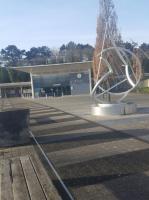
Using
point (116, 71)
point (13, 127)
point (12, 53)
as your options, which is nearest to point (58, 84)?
point (116, 71)

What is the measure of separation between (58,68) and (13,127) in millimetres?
59252

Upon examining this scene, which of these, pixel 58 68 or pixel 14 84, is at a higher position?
pixel 58 68

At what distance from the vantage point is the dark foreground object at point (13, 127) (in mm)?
13352

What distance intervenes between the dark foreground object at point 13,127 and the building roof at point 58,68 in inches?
2179

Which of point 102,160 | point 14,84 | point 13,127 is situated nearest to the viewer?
point 102,160

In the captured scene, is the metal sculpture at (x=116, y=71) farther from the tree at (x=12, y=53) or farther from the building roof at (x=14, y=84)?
the tree at (x=12, y=53)

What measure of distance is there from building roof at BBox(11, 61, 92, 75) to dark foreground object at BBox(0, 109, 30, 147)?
55354mm

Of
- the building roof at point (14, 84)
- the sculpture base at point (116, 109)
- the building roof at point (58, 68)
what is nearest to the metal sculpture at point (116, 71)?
the sculpture base at point (116, 109)

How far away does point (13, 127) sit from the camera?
13.6 metres

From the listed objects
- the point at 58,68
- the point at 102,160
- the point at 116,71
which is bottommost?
the point at 102,160

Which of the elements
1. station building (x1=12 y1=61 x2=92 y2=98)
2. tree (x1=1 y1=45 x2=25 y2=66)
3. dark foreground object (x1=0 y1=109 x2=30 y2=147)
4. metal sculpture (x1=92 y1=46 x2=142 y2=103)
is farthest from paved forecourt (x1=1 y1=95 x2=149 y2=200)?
tree (x1=1 y1=45 x2=25 y2=66)

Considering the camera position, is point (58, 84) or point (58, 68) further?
point (58, 84)

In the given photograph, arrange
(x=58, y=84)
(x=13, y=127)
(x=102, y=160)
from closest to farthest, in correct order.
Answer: (x=102, y=160), (x=13, y=127), (x=58, y=84)

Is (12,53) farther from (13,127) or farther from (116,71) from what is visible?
(13,127)
